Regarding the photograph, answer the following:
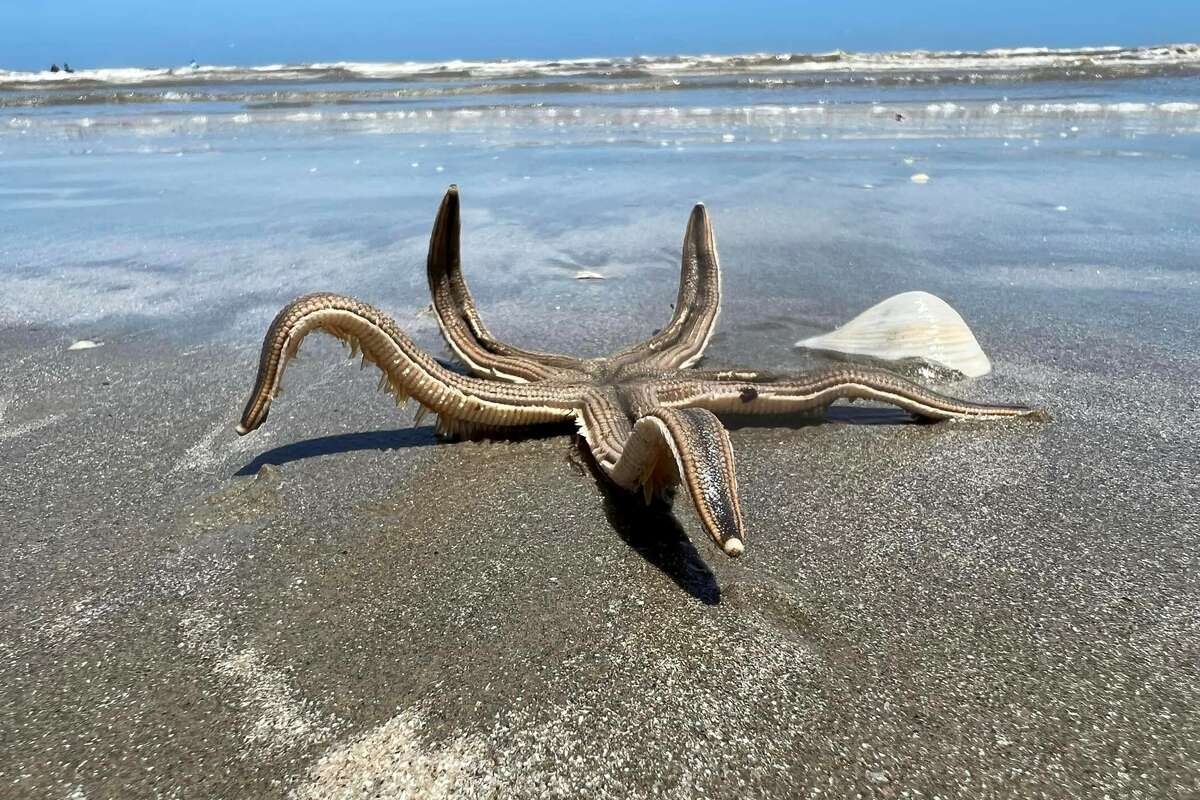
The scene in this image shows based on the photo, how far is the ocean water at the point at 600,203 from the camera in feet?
19.0

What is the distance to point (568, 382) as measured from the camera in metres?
3.61

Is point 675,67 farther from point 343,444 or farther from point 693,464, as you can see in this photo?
point 693,464

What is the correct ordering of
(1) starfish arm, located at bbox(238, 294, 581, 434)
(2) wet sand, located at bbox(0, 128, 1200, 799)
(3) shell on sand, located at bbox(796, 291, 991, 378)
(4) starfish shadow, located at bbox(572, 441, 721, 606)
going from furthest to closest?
1. (3) shell on sand, located at bbox(796, 291, 991, 378)
2. (1) starfish arm, located at bbox(238, 294, 581, 434)
3. (4) starfish shadow, located at bbox(572, 441, 721, 606)
4. (2) wet sand, located at bbox(0, 128, 1200, 799)

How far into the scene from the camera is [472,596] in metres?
→ 2.64

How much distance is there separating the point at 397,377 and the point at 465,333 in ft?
2.17

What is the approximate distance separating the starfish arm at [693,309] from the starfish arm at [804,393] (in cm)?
38

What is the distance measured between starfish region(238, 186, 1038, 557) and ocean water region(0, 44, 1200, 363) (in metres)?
1.10

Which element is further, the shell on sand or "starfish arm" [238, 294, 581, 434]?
the shell on sand

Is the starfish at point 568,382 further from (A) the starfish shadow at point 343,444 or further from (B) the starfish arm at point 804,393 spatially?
(A) the starfish shadow at point 343,444

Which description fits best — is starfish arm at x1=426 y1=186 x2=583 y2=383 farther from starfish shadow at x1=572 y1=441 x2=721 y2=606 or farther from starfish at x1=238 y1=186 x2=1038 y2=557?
starfish shadow at x1=572 y1=441 x2=721 y2=606

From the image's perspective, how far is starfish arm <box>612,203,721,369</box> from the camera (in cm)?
399

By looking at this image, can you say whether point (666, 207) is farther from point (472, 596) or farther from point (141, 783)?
point (141, 783)

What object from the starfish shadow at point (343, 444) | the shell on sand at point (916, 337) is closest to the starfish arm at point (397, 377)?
the starfish shadow at point (343, 444)

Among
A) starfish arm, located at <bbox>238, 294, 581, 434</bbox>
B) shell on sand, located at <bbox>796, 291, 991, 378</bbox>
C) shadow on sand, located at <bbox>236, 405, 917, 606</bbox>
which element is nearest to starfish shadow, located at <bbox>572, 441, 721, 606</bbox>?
shadow on sand, located at <bbox>236, 405, 917, 606</bbox>
